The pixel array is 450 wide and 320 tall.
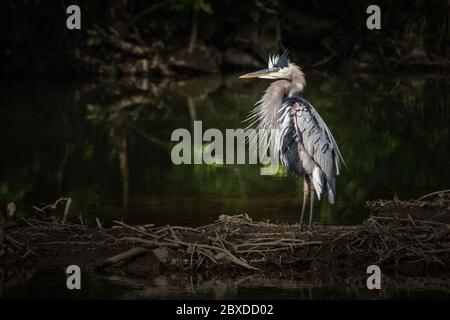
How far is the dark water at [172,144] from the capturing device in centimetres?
1149

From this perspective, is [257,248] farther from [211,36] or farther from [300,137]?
[211,36]

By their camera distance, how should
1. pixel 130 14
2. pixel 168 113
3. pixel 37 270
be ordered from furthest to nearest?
pixel 130 14
pixel 168 113
pixel 37 270

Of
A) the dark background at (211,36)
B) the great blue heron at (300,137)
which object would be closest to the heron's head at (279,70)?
the great blue heron at (300,137)

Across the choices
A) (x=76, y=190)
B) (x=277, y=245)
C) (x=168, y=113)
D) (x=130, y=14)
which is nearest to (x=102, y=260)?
(x=277, y=245)

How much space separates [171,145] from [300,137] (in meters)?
7.67

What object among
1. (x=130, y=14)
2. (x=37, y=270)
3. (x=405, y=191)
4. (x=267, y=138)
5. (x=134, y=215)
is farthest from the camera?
(x=130, y=14)

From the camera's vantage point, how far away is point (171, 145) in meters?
16.8

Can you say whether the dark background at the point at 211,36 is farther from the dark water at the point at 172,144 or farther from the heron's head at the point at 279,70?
the heron's head at the point at 279,70

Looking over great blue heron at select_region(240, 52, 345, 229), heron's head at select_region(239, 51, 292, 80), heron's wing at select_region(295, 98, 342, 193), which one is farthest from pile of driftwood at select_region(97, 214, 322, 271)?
heron's head at select_region(239, 51, 292, 80)

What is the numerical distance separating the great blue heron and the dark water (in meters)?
1.10

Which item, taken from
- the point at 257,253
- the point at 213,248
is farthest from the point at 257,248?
the point at 213,248

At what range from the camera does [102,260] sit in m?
8.37
